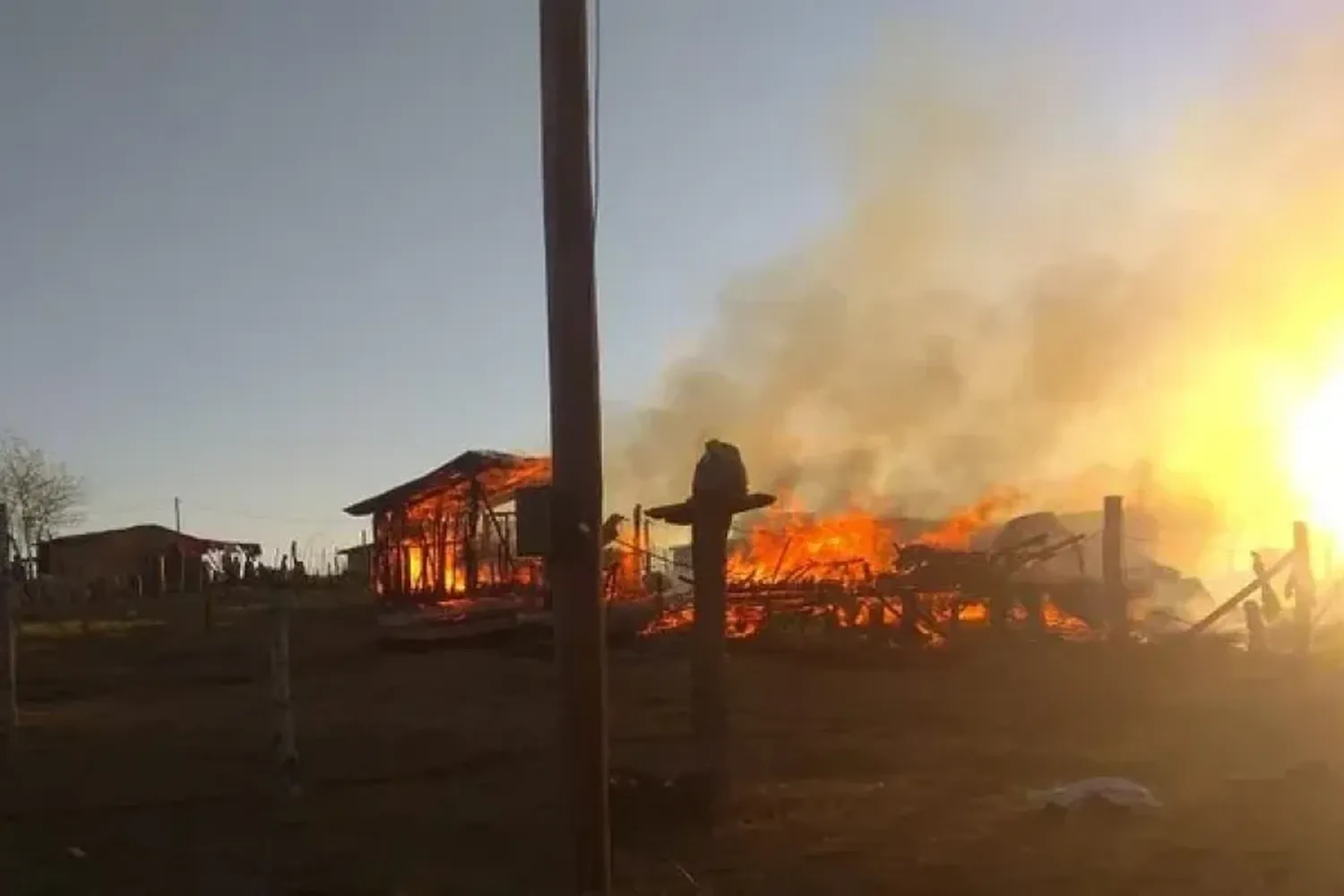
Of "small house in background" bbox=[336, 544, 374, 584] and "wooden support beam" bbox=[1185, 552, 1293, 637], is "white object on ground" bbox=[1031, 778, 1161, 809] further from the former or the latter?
"small house in background" bbox=[336, 544, 374, 584]

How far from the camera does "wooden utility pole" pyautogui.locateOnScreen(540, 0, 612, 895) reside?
6.88 m

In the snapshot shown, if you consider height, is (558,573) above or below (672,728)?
above

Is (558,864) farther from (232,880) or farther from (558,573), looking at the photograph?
(558,573)

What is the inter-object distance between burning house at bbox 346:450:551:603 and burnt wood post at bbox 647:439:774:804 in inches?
857

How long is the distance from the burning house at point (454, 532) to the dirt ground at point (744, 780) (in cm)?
837

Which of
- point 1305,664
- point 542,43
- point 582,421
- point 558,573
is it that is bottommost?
point 1305,664

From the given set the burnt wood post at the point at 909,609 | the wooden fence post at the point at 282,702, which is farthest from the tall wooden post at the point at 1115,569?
the wooden fence post at the point at 282,702

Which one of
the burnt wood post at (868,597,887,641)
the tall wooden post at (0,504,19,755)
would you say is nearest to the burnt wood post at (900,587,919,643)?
the burnt wood post at (868,597,887,641)

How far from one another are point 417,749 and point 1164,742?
772 centimetres

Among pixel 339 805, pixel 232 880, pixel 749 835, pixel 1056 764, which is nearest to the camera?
pixel 232 880

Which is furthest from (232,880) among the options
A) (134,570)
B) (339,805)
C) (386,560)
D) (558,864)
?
(134,570)

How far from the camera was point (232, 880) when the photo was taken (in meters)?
9.09

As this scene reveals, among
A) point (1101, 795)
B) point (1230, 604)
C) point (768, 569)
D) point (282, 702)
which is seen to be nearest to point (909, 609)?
point (1230, 604)

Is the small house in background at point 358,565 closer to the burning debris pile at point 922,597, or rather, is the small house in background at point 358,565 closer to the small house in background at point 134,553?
the small house in background at point 134,553
